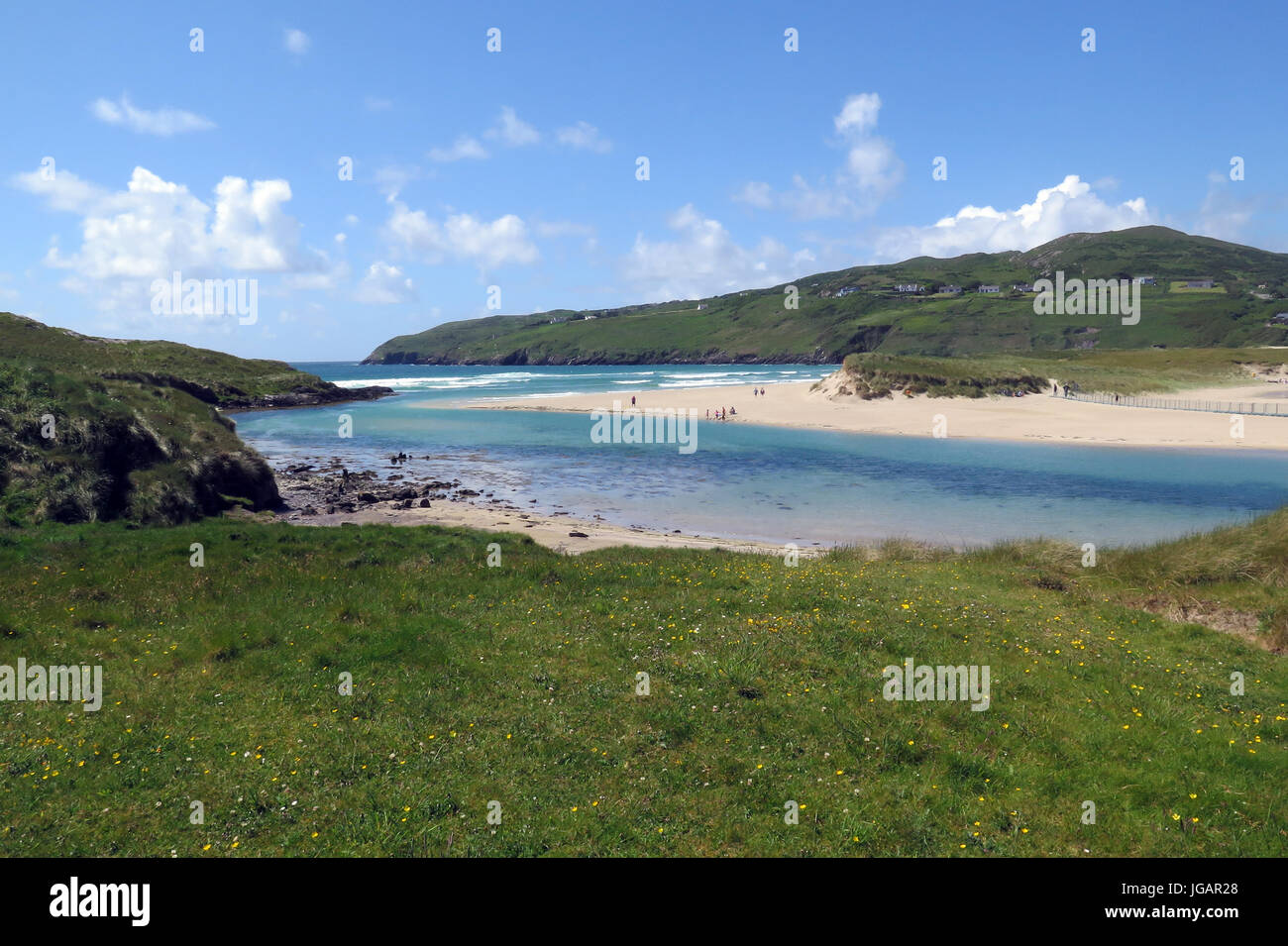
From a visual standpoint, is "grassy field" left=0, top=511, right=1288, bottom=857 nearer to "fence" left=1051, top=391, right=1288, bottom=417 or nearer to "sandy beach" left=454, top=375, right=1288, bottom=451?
"sandy beach" left=454, top=375, right=1288, bottom=451

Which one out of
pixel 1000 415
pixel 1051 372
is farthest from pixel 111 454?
pixel 1051 372

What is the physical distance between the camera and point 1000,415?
7981 cm

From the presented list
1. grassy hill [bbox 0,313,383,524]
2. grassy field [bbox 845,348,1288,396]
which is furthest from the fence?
grassy hill [bbox 0,313,383,524]

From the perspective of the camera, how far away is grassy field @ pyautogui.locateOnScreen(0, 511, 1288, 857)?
27.8ft

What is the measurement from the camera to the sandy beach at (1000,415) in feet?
210

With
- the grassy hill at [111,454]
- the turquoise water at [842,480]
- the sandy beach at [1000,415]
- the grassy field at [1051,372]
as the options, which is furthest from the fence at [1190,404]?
the grassy hill at [111,454]

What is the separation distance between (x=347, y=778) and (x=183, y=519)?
25367mm

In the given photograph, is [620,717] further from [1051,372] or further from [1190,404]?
[1051,372]

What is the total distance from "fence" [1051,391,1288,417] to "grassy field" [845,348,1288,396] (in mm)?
5792

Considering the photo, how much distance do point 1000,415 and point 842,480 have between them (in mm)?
42209

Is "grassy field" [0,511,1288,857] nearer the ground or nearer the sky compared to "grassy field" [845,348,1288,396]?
nearer the ground
